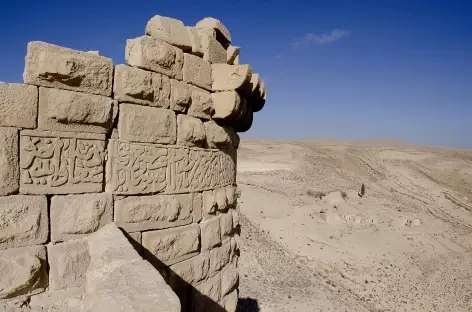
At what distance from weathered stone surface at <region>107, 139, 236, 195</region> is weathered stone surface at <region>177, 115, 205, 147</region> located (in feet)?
0.28

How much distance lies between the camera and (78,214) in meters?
3.06

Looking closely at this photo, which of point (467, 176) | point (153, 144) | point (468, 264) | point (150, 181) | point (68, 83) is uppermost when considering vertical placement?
point (68, 83)

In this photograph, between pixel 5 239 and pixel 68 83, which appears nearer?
pixel 5 239

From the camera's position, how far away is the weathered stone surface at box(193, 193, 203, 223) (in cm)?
411

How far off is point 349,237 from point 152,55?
14471mm

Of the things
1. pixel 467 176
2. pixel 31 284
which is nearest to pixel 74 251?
pixel 31 284

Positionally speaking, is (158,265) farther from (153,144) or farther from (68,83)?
(68,83)

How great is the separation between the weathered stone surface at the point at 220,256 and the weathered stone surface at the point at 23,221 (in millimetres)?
2073

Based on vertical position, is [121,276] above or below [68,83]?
below

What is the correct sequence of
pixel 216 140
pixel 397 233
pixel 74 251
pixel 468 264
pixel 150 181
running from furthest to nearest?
pixel 397 233 < pixel 468 264 < pixel 216 140 < pixel 150 181 < pixel 74 251

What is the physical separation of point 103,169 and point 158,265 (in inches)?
46.5

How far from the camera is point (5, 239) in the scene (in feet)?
8.80

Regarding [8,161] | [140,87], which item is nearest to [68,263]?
[8,161]

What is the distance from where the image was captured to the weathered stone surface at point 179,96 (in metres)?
3.91
